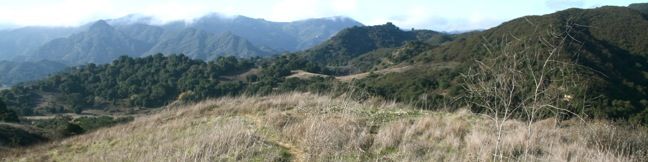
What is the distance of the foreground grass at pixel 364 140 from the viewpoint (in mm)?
7117

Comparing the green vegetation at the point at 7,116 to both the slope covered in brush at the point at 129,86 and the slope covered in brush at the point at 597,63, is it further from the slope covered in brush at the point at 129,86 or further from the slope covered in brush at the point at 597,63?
the slope covered in brush at the point at 129,86

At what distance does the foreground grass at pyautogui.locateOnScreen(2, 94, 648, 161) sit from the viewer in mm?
7117

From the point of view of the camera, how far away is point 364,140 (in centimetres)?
783

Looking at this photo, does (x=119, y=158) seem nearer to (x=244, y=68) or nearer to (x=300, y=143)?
(x=300, y=143)

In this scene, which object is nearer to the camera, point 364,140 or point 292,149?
point 364,140

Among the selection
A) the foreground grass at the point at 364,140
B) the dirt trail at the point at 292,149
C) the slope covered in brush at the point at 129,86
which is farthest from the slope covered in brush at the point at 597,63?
the slope covered in brush at the point at 129,86

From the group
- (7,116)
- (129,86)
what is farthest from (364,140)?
(129,86)

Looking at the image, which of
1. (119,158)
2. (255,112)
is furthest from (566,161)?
(255,112)

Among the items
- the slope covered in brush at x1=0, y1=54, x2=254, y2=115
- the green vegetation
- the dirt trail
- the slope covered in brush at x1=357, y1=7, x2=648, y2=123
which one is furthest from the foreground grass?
the slope covered in brush at x1=0, y1=54, x2=254, y2=115

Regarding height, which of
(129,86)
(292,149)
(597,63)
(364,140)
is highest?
(364,140)

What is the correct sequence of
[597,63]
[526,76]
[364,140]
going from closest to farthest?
1. [526,76]
2. [364,140]
3. [597,63]

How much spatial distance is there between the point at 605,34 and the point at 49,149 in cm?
9081

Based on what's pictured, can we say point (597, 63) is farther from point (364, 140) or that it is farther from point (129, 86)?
point (129, 86)

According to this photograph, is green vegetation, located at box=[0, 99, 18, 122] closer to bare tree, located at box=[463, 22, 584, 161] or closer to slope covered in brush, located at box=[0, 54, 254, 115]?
slope covered in brush, located at box=[0, 54, 254, 115]
